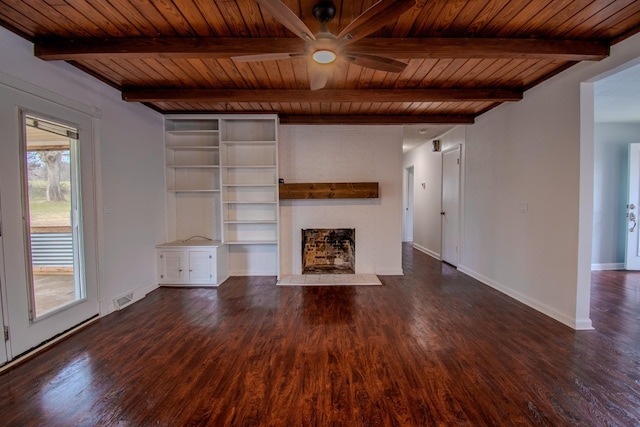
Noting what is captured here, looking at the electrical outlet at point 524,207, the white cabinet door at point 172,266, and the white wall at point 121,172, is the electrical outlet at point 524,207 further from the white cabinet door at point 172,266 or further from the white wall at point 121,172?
the white wall at point 121,172

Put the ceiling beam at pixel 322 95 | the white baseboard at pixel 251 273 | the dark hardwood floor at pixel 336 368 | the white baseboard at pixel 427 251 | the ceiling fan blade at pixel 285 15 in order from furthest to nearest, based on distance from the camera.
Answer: the white baseboard at pixel 427 251 → the white baseboard at pixel 251 273 → the ceiling beam at pixel 322 95 → the dark hardwood floor at pixel 336 368 → the ceiling fan blade at pixel 285 15

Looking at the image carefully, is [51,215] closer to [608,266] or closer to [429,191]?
[429,191]

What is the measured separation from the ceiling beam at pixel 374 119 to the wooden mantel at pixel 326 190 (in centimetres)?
99

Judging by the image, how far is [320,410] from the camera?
65.7 inches

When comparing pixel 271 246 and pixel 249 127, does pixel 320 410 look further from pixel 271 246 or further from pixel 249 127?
pixel 249 127

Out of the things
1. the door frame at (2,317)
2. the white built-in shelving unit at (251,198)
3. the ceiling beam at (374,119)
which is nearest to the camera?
the door frame at (2,317)

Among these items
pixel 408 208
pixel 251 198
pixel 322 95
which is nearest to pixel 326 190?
pixel 251 198

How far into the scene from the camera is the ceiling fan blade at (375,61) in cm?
213

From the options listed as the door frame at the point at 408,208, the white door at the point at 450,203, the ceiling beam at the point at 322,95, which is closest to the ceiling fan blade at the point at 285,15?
the ceiling beam at the point at 322,95

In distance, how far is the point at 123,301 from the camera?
10.9 ft

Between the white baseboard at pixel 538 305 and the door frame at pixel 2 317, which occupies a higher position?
the door frame at pixel 2 317

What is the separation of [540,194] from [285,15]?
3218 millimetres

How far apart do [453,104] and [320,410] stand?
3.96 meters

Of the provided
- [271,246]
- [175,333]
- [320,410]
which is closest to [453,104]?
Answer: [271,246]
